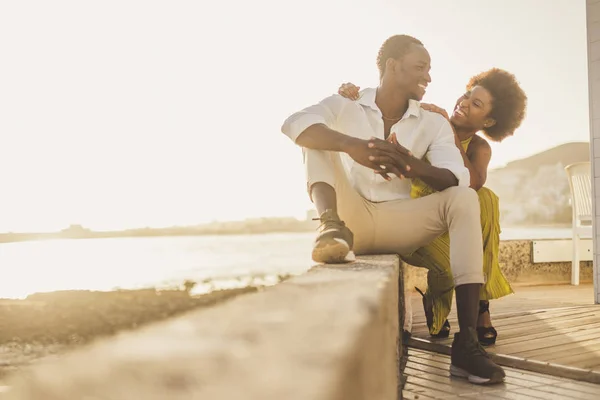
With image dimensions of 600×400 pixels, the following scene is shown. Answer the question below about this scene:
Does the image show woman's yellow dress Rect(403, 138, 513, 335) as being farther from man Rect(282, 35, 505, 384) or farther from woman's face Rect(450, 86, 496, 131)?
woman's face Rect(450, 86, 496, 131)

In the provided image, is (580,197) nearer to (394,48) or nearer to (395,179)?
(394,48)

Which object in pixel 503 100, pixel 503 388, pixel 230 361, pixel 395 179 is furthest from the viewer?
pixel 503 100

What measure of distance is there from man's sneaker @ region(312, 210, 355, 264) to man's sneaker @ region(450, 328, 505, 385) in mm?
589

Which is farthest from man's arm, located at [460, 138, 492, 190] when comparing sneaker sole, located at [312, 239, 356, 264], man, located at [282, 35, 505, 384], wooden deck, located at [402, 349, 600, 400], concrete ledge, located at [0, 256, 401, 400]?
concrete ledge, located at [0, 256, 401, 400]

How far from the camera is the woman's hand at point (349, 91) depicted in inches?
108

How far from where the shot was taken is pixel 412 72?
9.01ft

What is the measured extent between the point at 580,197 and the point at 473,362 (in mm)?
4909

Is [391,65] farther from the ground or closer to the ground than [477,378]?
farther from the ground

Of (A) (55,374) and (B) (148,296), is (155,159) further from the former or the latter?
(A) (55,374)

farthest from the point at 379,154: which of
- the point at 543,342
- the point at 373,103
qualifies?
the point at 543,342

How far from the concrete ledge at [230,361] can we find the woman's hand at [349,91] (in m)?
2.00

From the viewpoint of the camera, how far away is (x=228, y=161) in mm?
56906

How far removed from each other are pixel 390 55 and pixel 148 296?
15609 mm

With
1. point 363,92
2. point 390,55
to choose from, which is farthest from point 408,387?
point 390,55
